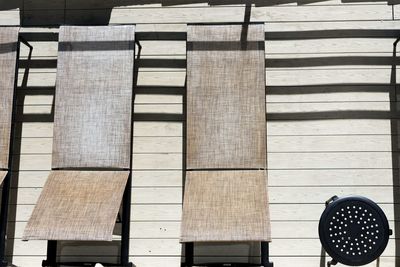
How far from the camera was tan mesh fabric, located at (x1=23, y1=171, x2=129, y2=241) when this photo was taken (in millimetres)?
3447

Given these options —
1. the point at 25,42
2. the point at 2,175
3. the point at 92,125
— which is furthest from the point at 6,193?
the point at 25,42

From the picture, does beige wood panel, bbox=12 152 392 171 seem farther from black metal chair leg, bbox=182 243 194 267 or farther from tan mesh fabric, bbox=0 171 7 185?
tan mesh fabric, bbox=0 171 7 185

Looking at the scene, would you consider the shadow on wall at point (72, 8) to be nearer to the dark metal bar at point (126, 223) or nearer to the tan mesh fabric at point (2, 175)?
the tan mesh fabric at point (2, 175)

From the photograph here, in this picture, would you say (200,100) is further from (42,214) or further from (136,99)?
(42,214)

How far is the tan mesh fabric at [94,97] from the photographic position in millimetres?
3835

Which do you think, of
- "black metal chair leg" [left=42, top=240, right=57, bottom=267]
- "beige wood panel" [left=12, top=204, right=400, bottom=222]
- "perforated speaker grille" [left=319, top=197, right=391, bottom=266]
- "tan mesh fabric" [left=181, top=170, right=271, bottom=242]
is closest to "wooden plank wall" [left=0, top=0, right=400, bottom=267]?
"beige wood panel" [left=12, top=204, right=400, bottom=222]

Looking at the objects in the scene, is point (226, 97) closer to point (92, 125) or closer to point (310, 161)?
point (310, 161)

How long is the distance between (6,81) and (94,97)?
0.65 m

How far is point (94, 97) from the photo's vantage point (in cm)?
390

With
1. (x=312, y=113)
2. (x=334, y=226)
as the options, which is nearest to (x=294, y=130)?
(x=312, y=113)

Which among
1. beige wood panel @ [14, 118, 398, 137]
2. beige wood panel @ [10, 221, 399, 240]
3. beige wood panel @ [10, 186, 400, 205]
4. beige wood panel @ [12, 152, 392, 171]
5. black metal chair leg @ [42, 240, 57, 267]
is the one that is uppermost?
beige wood panel @ [14, 118, 398, 137]

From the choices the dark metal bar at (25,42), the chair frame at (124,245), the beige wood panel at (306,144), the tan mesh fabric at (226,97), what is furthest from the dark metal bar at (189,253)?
the dark metal bar at (25,42)

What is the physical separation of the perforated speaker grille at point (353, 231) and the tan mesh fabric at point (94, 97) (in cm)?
145

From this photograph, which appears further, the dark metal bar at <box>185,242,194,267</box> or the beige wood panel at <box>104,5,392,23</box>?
the beige wood panel at <box>104,5,392,23</box>
